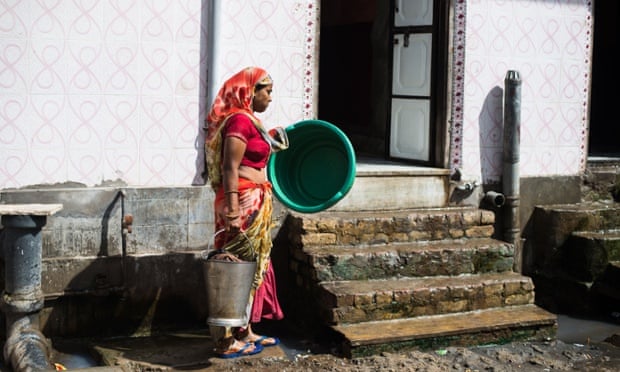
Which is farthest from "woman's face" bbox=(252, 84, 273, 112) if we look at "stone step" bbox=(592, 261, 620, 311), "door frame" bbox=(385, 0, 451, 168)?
"stone step" bbox=(592, 261, 620, 311)

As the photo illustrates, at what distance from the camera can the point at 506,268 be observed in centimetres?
837

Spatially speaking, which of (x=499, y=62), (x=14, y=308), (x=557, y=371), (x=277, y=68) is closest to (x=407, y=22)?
(x=499, y=62)

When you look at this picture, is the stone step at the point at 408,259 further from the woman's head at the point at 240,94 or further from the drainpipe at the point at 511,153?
the woman's head at the point at 240,94

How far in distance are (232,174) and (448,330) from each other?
7.21 ft

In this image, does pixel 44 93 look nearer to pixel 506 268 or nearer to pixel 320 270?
pixel 320 270

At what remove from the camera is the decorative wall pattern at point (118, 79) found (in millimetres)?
7160

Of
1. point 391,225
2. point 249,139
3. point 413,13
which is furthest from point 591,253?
point 249,139

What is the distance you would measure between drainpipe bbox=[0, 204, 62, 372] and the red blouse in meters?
1.39

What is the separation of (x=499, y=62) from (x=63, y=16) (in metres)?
4.21

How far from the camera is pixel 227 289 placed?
662 cm

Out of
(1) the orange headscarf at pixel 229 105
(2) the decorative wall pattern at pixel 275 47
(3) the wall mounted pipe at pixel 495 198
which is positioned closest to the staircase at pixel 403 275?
(3) the wall mounted pipe at pixel 495 198

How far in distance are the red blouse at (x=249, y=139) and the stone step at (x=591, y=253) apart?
3.74 metres

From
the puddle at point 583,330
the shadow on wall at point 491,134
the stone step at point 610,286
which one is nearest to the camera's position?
the puddle at point 583,330

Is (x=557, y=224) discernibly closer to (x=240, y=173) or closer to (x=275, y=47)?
(x=275, y=47)
